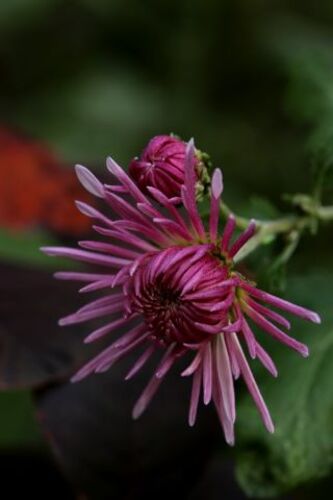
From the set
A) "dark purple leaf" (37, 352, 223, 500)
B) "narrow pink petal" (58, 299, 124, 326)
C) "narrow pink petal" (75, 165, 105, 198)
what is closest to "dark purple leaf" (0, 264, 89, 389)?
"dark purple leaf" (37, 352, 223, 500)

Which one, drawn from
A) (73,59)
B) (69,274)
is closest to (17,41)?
(73,59)

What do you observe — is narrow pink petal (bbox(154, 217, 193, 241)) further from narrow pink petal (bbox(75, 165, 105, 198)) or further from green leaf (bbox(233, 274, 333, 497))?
green leaf (bbox(233, 274, 333, 497))

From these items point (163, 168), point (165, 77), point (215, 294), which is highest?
point (165, 77)

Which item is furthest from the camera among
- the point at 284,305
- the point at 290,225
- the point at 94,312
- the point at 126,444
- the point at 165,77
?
the point at 165,77

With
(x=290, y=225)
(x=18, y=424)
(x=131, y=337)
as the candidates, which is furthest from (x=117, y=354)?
Answer: (x=18, y=424)

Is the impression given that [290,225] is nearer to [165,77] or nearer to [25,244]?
[25,244]

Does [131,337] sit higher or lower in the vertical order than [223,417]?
higher

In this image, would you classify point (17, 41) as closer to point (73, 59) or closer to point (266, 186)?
point (73, 59)
